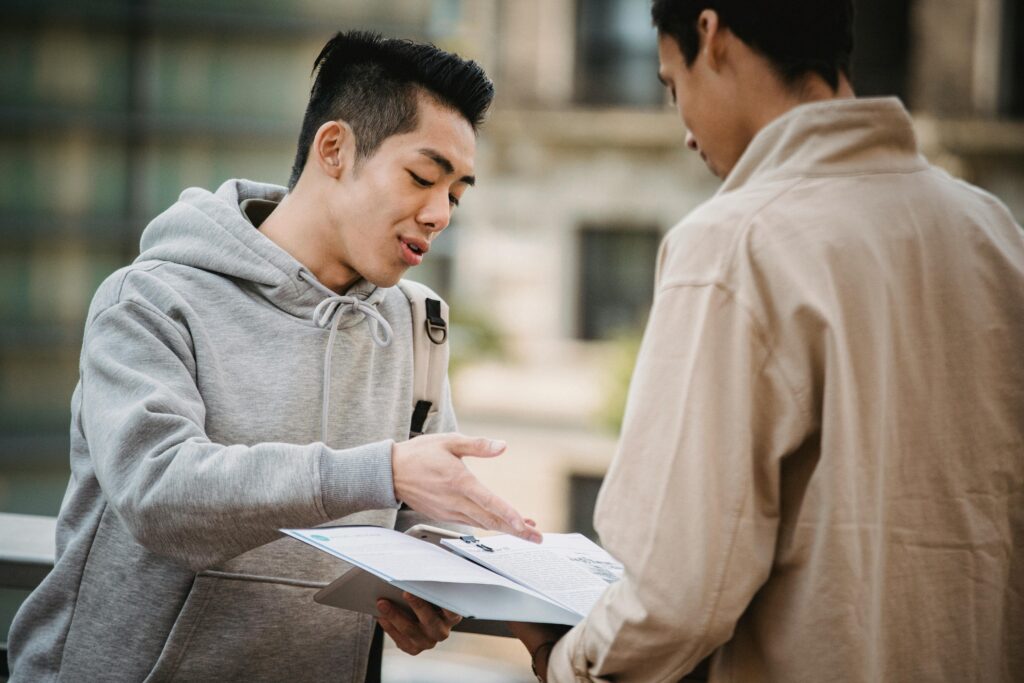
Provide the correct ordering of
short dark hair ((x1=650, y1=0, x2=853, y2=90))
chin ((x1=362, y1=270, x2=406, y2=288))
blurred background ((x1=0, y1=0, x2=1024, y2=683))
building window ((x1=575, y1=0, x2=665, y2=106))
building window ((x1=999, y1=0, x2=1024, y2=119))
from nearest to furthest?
short dark hair ((x1=650, y1=0, x2=853, y2=90))
chin ((x1=362, y1=270, x2=406, y2=288))
building window ((x1=999, y1=0, x2=1024, y2=119))
blurred background ((x1=0, y1=0, x2=1024, y2=683))
building window ((x1=575, y1=0, x2=665, y2=106))

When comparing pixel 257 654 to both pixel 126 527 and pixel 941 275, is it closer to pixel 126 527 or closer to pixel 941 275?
pixel 126 527

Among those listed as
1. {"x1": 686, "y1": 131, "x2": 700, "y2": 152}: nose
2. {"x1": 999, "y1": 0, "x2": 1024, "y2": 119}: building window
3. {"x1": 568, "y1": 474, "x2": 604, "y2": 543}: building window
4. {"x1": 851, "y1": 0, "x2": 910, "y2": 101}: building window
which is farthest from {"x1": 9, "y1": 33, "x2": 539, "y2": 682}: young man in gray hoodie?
{"x1": 999, "y1": 0, "x2": 1024, "y2": 119}: building window

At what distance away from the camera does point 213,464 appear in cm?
170

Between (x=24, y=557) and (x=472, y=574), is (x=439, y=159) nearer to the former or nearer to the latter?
(x=472, y=574)

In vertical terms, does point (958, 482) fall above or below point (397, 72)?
below

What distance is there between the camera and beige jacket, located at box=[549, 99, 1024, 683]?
1.37 metres

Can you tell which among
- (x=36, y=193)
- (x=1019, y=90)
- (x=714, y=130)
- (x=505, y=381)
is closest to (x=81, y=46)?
(x=36, y=193)

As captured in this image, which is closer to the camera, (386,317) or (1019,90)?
(386,317)

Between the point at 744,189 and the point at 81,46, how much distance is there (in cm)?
1268

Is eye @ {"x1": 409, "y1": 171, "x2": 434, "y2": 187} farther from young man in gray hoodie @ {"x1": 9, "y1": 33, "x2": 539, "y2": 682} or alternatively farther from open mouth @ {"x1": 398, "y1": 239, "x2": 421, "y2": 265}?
open mouth @ {"x1": 398, "y1": 239, "x2": 421, "y2": 265}

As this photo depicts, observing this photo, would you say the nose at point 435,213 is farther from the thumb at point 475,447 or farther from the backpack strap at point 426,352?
the thumb at point 475,447

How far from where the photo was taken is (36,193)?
12.8 metres

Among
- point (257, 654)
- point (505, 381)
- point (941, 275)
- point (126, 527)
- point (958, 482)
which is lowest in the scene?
point (505, 381)

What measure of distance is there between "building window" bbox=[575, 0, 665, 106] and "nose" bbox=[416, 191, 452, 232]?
10.2 meters
